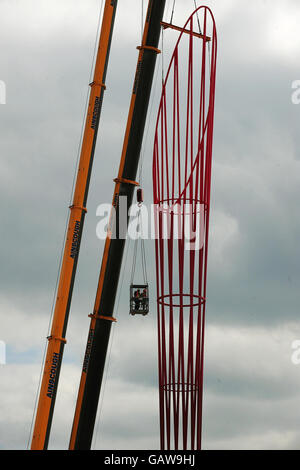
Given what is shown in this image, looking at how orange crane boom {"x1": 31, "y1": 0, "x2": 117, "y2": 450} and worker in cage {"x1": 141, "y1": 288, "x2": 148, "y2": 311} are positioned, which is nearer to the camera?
worker in cage {"x1": 141, "y1": 288, "x2": 148, "y2": 311}

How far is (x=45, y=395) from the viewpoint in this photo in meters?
30.9

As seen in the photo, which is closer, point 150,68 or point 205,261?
point 205,261

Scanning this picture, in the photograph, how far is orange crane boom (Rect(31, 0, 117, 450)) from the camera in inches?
1214

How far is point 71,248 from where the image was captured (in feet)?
105

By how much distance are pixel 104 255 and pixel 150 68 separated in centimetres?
715

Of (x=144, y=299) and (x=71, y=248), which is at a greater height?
(x=71, y=248)

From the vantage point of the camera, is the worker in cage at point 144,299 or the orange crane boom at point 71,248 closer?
the worker in cage at point 144,299

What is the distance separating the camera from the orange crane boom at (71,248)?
3083cm

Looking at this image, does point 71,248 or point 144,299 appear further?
point 71,248
